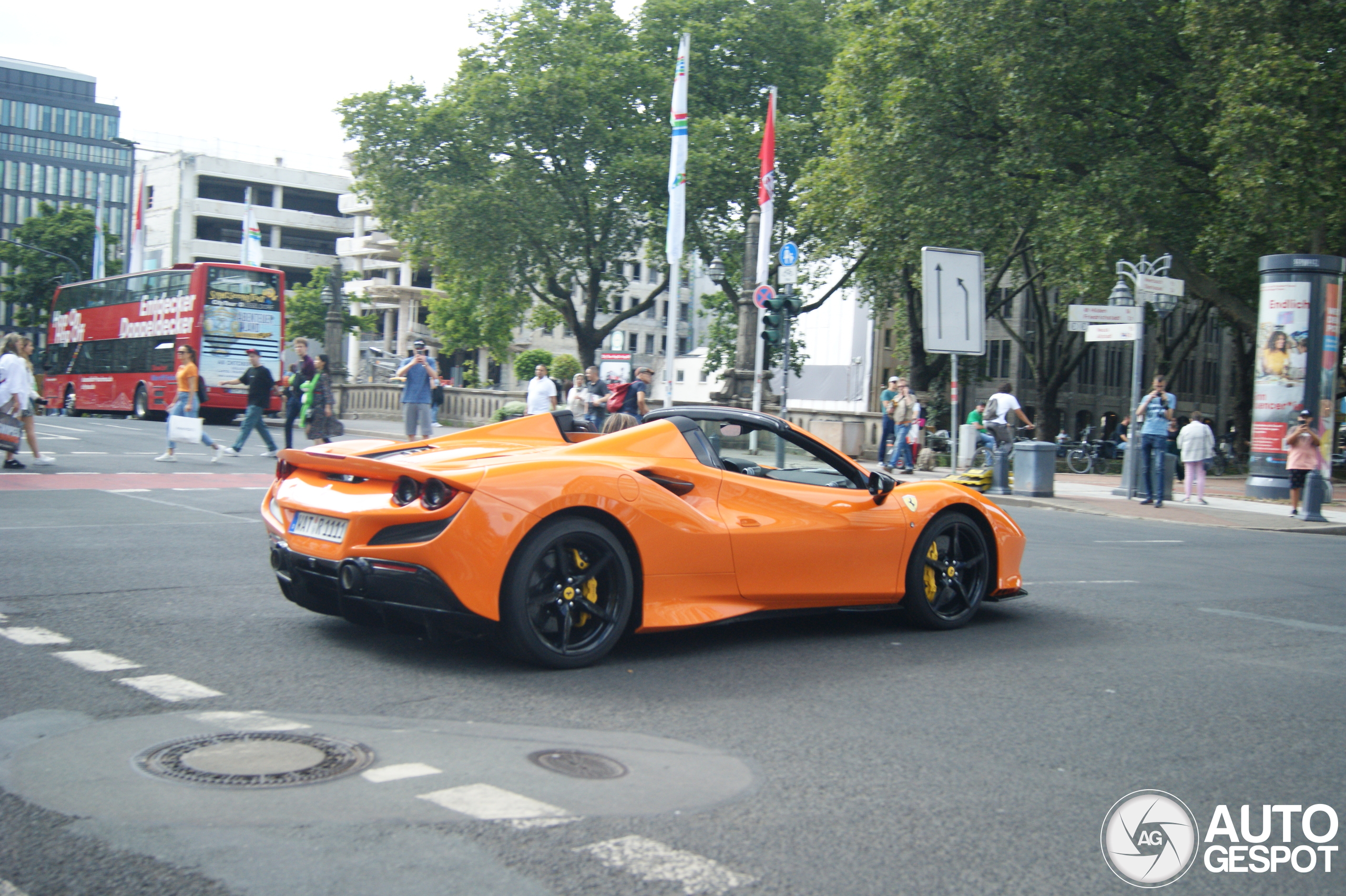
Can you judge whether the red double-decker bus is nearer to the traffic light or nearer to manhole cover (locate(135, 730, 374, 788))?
the traffic light

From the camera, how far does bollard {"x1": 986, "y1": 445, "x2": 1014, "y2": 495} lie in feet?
66.6

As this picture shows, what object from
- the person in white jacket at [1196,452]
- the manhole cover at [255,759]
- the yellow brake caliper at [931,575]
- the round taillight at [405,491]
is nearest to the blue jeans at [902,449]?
the person in white jacket at [1196,452]

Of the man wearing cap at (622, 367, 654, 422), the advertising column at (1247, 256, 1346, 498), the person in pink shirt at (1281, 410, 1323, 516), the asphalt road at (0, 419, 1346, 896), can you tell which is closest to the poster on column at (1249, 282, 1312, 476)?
the advertising column at (1247, 256, 1346, 498)

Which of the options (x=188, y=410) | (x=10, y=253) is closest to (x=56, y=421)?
(x=188, y=410)

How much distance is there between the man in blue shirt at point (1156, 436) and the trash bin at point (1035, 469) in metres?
1.46

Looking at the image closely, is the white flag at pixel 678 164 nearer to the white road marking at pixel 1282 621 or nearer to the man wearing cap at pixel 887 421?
the man wearing cap at pixel 887 421

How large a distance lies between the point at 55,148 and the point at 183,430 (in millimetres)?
108513

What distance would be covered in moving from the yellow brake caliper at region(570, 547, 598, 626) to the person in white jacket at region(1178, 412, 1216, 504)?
17199 millimetres

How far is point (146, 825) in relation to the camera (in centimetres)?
316

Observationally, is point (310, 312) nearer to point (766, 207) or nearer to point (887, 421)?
point (766, 207)

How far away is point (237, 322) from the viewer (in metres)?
32.2

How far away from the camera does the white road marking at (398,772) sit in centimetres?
364

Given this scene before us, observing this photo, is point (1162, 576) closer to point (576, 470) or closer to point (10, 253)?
point (576, 470)

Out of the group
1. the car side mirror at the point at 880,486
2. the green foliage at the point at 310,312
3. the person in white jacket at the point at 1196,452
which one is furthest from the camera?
the green foliage at the point at 310,312
